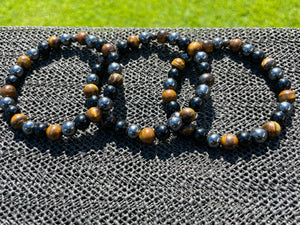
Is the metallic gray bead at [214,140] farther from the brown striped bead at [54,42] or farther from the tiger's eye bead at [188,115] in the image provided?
the brown striped bead at [54,42]

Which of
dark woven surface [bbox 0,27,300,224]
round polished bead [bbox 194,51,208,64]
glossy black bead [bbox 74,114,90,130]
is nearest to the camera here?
dark woven surface [bbox 0,27,300,224]

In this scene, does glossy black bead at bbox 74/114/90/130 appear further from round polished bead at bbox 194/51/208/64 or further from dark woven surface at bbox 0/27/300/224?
round polished bead at bbox 194/51/208/64

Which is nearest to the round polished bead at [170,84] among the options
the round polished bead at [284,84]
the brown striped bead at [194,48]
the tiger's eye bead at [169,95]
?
the tiger's eye bead at [169,95]

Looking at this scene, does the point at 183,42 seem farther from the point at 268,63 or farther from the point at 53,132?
the point at 53,132

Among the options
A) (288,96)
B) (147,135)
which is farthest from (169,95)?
(288,96)

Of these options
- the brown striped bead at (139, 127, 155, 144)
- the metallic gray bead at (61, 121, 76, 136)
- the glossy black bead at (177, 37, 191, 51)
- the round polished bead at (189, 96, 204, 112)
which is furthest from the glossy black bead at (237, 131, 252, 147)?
the metallic gray bead at (61, 121, 76, 136)

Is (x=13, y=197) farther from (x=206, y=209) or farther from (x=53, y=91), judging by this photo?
(x=206, y=209)

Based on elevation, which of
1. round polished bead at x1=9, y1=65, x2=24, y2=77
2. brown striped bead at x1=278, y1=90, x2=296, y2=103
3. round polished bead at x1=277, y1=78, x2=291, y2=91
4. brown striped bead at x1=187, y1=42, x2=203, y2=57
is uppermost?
brown striped bead at x1=187, y1=42, x2=203, y2=57

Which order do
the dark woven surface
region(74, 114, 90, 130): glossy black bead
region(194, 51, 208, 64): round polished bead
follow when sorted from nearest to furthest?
the dark woven surface
region(74, 114, 90, 130): glossy black bead
region(194, 51, 208, 64): round polished bead
